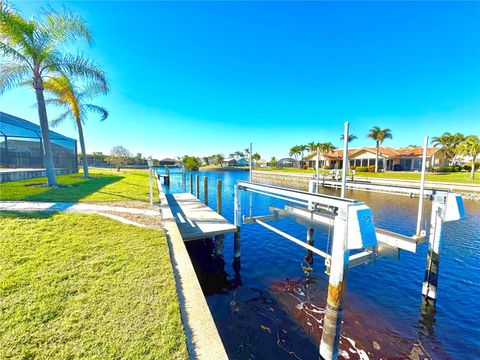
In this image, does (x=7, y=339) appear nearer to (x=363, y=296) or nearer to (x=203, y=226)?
(x=203, y=226)

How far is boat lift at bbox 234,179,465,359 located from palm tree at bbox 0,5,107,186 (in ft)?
40.5

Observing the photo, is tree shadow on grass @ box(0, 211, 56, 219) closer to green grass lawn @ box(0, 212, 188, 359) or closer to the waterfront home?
green grass lawn @ box(0, 212, 188, 359)

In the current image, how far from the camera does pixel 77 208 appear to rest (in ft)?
28.3

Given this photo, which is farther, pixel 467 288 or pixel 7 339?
pixel 467 288

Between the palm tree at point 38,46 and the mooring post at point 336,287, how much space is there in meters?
15.0

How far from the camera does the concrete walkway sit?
7879 millimetres

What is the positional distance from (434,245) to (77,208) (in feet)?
39.6

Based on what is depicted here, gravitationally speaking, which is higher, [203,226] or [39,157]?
[39,157]

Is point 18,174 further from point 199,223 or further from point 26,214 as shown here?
point 199,223

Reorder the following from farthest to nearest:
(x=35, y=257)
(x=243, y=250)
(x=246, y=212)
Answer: (x=246, y=212), (x=243, y=250), (x=35, y=257)

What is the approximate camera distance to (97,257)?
4891 mm

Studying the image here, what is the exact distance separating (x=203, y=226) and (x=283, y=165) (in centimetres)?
7558

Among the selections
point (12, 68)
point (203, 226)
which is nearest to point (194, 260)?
point (203, 226)

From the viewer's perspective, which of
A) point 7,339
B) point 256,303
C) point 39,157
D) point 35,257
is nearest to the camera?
point 7,339
